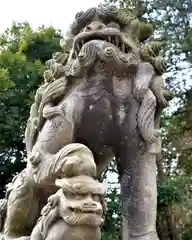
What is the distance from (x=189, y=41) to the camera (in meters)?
9.12

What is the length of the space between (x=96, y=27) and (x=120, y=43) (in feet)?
0.63

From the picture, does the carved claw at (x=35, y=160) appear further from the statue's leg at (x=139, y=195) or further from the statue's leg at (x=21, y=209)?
the statue's leg at (x=139, y=195)

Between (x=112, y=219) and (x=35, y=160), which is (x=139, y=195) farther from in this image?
(x=112, y=219)

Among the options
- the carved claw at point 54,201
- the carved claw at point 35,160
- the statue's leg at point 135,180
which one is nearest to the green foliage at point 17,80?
the statue's leg at point 135,180

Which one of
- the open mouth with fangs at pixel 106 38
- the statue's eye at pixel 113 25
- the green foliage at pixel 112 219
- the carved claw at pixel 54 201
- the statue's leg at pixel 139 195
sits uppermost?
the statue's eye at pixel 113 25

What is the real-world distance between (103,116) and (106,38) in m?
0.54

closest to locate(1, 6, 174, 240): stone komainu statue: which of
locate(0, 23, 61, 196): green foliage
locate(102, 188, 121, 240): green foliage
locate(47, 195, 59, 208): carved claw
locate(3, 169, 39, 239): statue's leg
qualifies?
locate(3, 169, 39, 239): statue's leg

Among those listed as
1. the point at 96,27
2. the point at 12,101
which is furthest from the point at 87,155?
the point at 12,101

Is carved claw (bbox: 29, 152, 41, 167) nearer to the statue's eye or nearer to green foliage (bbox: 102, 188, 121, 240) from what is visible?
the statue's eye

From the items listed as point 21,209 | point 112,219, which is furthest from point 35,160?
point 112,219

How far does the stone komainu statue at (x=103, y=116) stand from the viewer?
10.3ft

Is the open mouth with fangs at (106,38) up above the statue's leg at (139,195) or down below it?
above

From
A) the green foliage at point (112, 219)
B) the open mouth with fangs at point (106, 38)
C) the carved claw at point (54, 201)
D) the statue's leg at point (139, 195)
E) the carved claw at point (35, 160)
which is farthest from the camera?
the green foliage at point (112, 219)

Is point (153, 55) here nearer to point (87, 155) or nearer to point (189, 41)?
point (87, 155)
